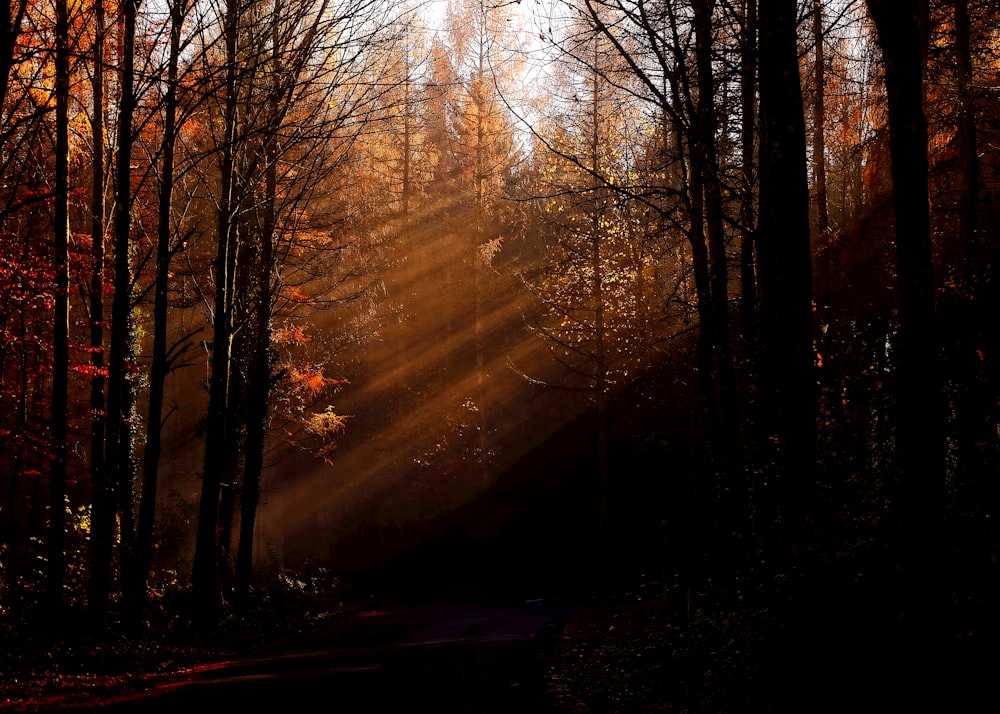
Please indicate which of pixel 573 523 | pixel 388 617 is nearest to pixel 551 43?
pixel 388 617

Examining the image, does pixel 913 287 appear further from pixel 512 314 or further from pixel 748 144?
pixel 512 314

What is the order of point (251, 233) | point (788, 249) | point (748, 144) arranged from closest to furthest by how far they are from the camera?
point (788, 249)
point (748, 144)
point (251, 233)

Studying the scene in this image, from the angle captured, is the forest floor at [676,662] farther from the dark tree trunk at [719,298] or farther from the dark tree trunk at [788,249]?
the dark tree trunk at [719,298]

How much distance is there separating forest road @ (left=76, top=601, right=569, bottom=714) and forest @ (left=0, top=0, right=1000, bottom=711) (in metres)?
2.39

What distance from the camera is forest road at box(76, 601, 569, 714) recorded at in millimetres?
7699

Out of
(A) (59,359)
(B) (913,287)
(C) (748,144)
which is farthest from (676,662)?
(A) (59,359)

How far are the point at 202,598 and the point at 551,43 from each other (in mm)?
10708

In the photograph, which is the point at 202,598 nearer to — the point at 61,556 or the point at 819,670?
the point at 61,556

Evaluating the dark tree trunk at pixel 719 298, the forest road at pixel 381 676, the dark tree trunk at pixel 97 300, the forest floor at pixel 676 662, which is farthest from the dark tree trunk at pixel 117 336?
the dark tree trunk at pixel 719 298

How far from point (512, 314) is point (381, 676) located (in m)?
23.4

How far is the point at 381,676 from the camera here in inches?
367

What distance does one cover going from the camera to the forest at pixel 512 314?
7164 mm

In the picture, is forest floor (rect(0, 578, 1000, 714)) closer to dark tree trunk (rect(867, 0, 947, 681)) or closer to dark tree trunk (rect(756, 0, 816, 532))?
dark tree trunk (rect(867, 0, 947, 681))

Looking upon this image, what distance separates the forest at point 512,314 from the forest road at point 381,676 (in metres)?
2.39
